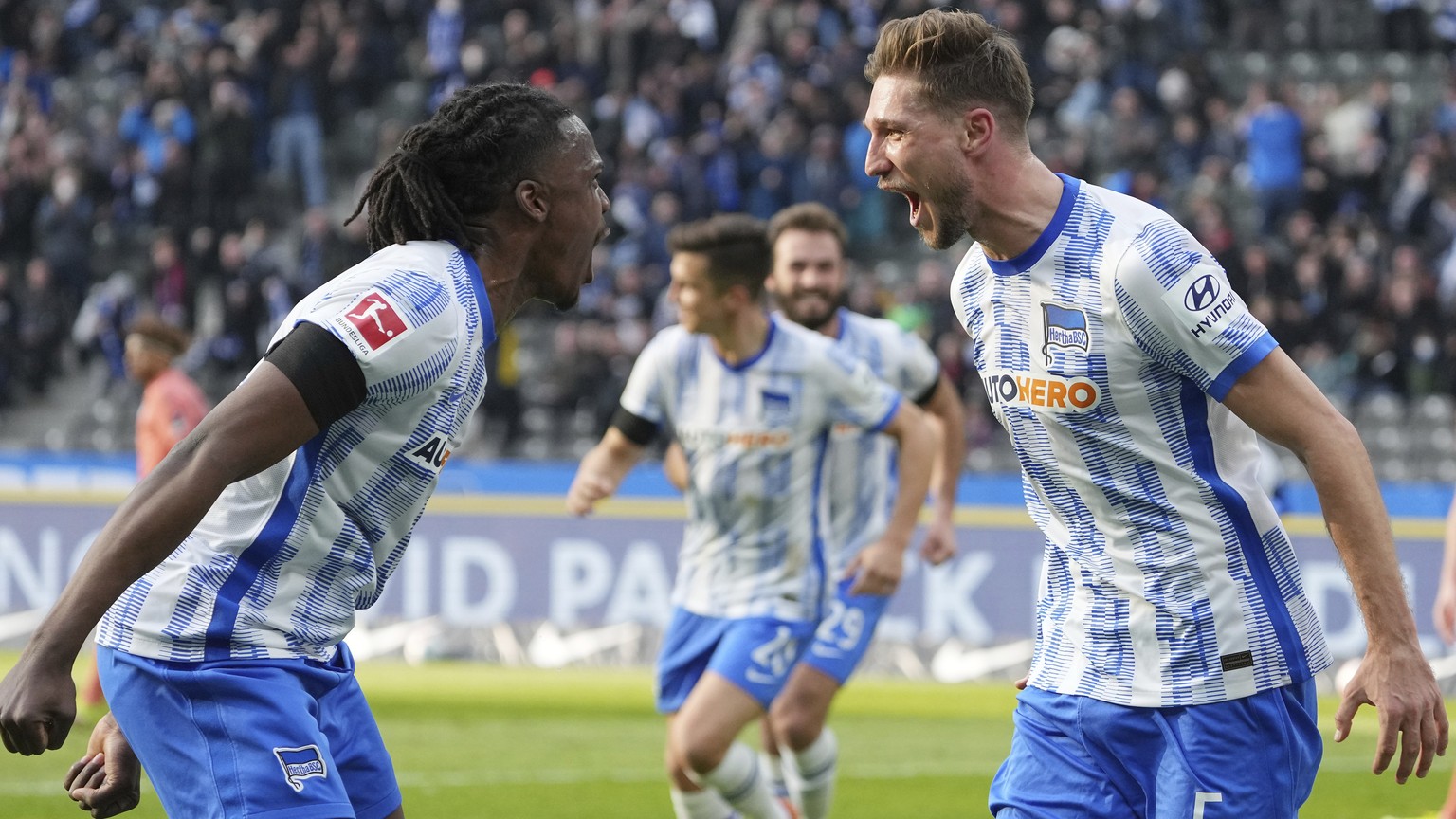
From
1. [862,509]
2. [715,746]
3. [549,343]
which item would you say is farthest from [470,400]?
[549,343]

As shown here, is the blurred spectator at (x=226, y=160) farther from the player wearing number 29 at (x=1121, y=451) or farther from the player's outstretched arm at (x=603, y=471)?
the player wearing number 29 at (x=1121, y=451)

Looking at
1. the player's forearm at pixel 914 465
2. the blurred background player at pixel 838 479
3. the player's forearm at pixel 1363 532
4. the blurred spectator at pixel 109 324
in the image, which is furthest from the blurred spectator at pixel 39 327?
the player's forearm at pixel 1363 532

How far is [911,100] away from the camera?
386 cm

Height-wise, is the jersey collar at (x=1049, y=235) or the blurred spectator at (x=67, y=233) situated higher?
the jersey collar at (x=1049, y=235)

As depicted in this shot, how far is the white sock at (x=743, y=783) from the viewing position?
262 inches

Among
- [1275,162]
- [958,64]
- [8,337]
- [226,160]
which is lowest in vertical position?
[8,337]

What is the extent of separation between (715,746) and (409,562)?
7.12 meters

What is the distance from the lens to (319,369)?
10.5ft

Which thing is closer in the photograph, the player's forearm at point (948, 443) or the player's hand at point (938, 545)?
the player's hand at point (938, 545)

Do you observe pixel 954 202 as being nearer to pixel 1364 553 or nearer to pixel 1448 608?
pixel 1364 553

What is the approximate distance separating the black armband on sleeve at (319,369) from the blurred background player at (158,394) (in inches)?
298

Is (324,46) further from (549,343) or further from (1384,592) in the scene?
(1384,592)

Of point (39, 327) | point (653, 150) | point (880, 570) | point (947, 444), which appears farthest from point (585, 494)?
point (39, 327)

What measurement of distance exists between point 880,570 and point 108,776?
3816 millimetres
